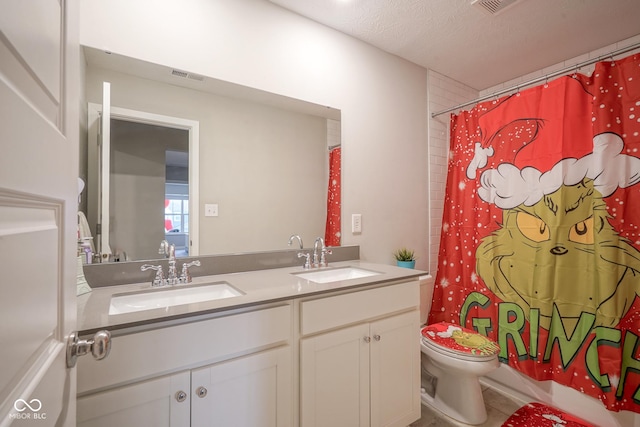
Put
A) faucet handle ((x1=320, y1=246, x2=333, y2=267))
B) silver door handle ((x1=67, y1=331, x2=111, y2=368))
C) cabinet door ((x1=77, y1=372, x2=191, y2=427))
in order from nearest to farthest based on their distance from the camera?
silver door handle ((x1=67, y1=331, x2=111, y2=368))
cabinet door ((x1=77, y1=372, x2=191, y2=427))
faucet handle ((x1=320, y1=246, x2=333, y2=267))

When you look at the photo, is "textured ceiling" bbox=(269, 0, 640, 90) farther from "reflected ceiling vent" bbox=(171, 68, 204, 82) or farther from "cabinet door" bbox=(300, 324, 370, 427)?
"cabinet door" bbox=(300, 324, 370, 427)

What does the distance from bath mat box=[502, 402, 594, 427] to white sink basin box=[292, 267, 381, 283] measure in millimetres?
1190

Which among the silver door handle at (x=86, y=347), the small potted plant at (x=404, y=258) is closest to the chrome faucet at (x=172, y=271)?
the silver door handle at (x=86, y=347)

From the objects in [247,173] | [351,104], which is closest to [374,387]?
[247,173]

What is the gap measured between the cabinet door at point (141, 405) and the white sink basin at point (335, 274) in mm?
793

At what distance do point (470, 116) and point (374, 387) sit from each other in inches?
80.3

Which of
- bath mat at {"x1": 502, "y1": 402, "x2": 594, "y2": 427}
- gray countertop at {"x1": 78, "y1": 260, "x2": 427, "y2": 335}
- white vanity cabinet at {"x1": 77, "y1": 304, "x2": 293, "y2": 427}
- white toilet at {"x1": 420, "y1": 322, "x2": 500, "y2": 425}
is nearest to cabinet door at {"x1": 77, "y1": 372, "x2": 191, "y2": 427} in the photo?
white vanity cabinet at {"x1": 77, "y1": 304, "x2": 293, "y2": 427}

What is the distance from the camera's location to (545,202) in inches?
71.9

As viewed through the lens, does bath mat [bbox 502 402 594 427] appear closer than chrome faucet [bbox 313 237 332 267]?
Yes

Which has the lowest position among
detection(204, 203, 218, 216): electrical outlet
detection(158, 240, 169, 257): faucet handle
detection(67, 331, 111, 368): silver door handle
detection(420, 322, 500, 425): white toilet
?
detection(420, 322, 500, 425): white toilet

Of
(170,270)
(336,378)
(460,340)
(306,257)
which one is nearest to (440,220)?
(460,340)

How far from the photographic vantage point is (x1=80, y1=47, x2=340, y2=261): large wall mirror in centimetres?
132

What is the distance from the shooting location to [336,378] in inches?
50.4

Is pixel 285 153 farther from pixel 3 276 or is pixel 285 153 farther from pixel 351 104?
pixel 3 276
